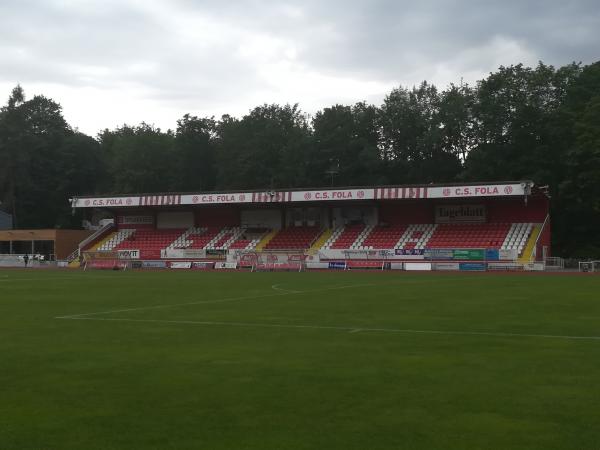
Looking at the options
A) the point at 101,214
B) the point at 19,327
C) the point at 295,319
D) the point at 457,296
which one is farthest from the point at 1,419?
the point at 101,214

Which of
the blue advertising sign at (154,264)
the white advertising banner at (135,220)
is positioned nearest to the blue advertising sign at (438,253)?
the blue advertising sign at (154,264)

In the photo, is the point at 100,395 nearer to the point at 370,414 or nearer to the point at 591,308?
the point at 370,414

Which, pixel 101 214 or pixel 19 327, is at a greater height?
pixel 101 214

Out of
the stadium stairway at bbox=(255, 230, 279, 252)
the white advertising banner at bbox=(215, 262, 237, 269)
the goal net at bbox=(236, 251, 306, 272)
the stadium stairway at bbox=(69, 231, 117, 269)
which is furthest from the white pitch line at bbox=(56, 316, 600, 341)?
the stadium stairway at bbox=(69, 231, 117, 269)

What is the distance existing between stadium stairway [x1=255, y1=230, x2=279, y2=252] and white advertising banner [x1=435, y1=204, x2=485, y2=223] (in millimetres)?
15959

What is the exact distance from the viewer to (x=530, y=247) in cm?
5988

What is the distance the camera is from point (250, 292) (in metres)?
Answer: 31.3

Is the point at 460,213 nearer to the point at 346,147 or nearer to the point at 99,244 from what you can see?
the point at 346,147

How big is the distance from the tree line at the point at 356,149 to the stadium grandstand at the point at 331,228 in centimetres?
855

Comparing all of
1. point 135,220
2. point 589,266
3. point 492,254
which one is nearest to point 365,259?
point 492,254

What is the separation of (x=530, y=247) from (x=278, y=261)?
66.6ft

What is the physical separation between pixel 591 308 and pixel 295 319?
910 cm

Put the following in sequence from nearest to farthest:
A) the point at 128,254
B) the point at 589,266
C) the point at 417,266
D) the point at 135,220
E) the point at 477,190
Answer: the point at 589,266 < the point at 417,266 < the point at 477,190 < the point at 128,254 < the point at 135,220

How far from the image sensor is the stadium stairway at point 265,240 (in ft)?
231
